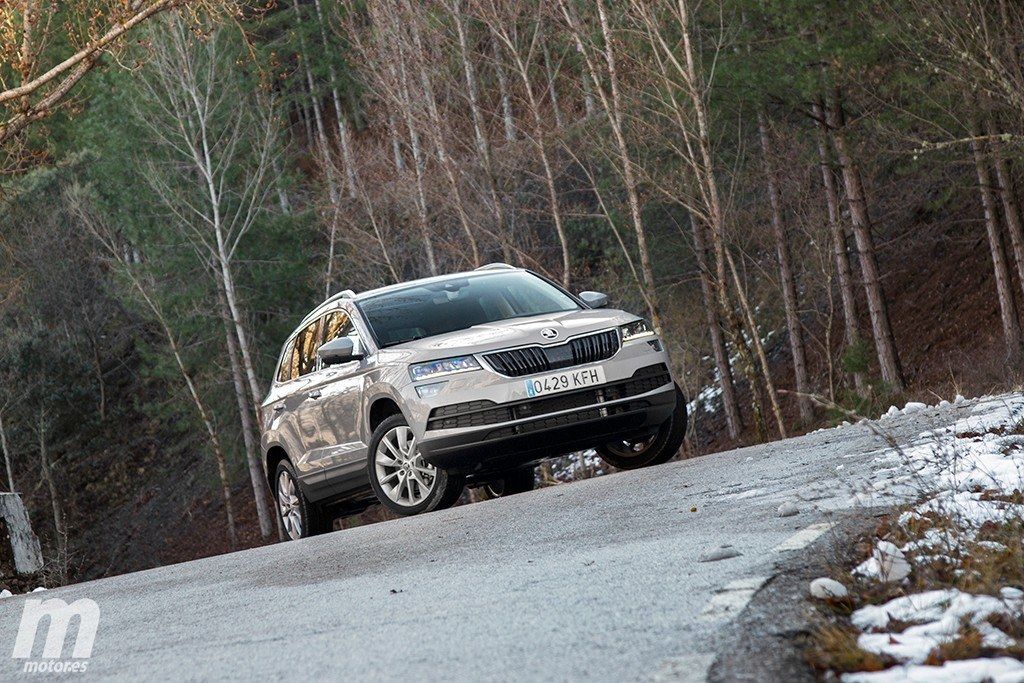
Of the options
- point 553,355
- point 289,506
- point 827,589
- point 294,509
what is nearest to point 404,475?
point 553,355

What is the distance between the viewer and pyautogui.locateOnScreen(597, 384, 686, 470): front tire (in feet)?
37.0

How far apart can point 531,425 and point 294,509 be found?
3.42 meters

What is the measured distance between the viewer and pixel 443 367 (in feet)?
34.0

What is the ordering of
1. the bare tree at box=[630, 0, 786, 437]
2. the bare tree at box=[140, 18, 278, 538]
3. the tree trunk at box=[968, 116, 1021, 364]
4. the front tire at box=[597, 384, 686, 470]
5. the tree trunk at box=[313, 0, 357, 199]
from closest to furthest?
1. the front tire at box=[597, 384, 686, 470]
2. the bare tree at box=[630, 0, 786, 437]
3. the tree trunk at box=[968, 116, 1021, 364]
4. the tree trunk at box=[313, 0, 357, 199]
5. the bare tree at box=[140, 18, 278, 538]

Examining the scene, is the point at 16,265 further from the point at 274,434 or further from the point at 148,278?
the point at 274,434

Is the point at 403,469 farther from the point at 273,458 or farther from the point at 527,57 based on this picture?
the point at 527,57

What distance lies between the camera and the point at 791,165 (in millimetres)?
32562

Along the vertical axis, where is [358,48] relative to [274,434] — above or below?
above

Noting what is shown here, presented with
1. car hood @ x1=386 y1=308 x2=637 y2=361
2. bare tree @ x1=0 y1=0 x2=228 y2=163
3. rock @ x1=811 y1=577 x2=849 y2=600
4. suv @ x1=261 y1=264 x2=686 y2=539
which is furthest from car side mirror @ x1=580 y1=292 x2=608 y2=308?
rock @ x1=811 y1=577 x2=849 y2=600

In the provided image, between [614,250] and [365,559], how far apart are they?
2875cm

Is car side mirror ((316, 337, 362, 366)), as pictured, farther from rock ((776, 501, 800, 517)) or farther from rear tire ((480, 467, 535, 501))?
rock ((776, 501, 800, 517))

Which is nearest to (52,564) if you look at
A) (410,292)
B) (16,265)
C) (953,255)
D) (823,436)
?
(410,292)

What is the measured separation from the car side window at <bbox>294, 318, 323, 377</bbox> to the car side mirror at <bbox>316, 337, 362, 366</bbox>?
122cm

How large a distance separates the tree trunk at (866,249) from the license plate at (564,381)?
19.0m
